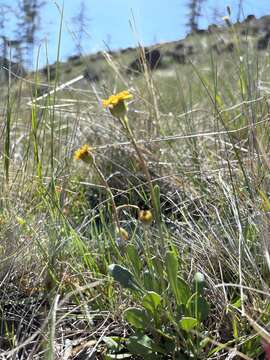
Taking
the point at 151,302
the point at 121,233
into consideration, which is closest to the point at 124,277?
the point at 151,302

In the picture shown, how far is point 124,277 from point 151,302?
0.06 m

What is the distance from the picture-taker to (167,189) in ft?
5.80

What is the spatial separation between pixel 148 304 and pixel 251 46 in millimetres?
1652

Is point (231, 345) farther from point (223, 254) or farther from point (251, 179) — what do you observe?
point (251, 179)

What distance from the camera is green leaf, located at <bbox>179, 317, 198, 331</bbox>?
83 cm

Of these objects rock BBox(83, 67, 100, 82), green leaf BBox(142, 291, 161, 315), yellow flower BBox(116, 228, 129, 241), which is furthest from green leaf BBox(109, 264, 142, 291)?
rock BBox(83, 67, 100, 82)

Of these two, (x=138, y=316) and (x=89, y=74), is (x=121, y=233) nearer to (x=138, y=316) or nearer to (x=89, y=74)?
(x=138, y=316)

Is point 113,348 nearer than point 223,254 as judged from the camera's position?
Yes

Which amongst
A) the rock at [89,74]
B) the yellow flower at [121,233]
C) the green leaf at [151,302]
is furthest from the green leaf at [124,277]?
the rock at [89,74]

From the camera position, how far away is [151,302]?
0.88 m

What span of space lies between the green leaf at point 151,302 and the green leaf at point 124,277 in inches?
0.9

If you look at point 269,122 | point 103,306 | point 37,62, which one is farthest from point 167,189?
point 103,306

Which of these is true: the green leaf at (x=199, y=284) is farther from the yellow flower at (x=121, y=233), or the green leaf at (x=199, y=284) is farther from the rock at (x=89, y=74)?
the rock at (x=89, y=74)

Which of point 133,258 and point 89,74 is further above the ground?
point 89,74
